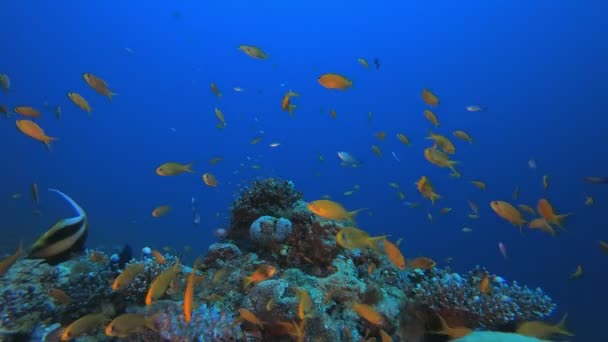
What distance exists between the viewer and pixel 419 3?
102 m

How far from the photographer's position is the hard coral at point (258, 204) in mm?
6977

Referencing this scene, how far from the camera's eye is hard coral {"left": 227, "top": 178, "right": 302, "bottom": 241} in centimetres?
698

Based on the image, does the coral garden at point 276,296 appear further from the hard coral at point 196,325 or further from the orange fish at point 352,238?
the orange fish at point 352,238

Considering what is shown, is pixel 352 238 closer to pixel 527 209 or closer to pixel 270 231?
pixel 270 231

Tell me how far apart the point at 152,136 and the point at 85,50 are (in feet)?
109

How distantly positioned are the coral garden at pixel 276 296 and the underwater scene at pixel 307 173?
3cm

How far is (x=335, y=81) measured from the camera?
6609mm

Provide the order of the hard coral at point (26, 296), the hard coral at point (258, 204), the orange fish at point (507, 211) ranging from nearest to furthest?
the hard coral at point (26, 296) < the orange fish at point (507, 211) < the hard coral at point (258, 204)

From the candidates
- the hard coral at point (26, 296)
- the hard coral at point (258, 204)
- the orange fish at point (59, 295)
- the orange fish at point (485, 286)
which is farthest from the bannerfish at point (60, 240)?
the orange fish at point (485, 286)

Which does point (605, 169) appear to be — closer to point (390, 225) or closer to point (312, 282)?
point (390, 225)

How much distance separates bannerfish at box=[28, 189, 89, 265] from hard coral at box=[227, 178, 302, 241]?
277 cm

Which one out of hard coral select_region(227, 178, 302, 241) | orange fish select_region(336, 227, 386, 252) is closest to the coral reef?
hard coral select_region(227, 178, 302, 241)

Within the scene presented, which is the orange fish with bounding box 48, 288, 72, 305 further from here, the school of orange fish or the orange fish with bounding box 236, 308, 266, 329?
the orange fish with bounding box 236, 308, 266, 329

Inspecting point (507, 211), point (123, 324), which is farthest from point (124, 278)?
point (507, 211)
